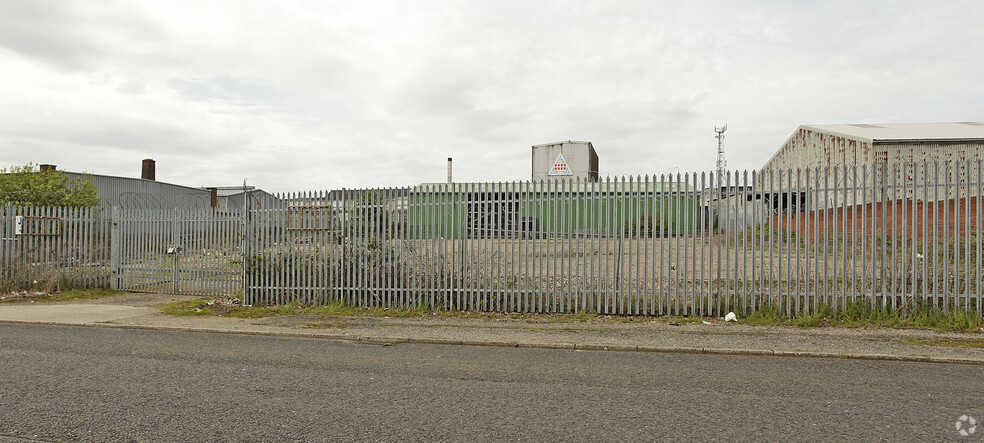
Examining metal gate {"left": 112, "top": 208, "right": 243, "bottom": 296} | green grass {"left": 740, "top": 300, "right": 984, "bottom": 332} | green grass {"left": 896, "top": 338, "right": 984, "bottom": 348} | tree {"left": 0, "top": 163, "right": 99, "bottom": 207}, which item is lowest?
green grass {"left": 896, "top": 338, "right": 984, "bottom": 348}

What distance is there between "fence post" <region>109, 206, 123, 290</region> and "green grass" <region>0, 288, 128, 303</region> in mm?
263

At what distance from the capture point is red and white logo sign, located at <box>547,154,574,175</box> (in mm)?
34466

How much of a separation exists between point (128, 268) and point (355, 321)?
7.47 m

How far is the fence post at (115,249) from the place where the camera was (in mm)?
14305

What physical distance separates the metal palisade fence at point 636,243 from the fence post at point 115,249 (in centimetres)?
441

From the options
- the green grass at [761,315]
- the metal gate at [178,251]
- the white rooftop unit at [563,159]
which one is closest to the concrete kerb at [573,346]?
the green grass at [761,315]

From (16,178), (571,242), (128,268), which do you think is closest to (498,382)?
(571,242)

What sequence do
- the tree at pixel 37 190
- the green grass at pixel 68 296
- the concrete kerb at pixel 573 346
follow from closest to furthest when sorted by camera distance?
1. the concrete kerb at pixel 573 346
2. the green grass at pixel 68 296
3. the tree at pixel 37 190

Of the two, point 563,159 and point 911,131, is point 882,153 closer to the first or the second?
point 911,131

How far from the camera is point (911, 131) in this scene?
25016mm

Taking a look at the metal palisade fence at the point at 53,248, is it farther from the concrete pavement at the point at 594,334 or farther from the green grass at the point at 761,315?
the green grass at the point at 761,315

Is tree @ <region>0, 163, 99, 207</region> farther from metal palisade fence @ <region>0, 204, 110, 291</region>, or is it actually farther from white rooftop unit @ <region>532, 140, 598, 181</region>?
white rooftop unit @ <region>532, 140, 598, 181</region>

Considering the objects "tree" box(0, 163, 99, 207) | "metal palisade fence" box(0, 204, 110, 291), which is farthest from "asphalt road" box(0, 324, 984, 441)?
"tree" box(0, 163, 99, 207)

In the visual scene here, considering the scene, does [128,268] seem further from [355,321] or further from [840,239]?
[840,239]
